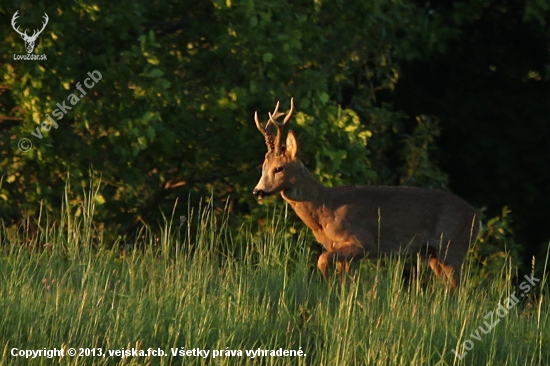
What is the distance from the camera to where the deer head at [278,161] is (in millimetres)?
9271

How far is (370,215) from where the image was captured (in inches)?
374

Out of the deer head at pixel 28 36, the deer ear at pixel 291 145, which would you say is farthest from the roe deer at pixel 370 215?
the deer head at pixel 28 36

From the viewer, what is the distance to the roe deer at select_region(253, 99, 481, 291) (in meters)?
9.35

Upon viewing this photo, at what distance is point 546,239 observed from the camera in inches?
583

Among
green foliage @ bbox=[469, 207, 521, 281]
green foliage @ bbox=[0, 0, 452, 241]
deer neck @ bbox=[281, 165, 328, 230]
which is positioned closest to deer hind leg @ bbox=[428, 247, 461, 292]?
deer neck @ bbox=[281, 165, 328, 230]

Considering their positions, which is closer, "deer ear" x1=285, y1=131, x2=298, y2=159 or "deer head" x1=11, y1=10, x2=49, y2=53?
"deer ear" x1=285, y1=131, x2=298, y2=159

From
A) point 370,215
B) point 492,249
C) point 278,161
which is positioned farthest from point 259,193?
point 492,249

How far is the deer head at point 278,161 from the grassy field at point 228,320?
109 cm

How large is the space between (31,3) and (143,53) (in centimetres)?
97

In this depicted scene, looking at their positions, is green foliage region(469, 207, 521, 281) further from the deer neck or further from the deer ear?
the deer ear

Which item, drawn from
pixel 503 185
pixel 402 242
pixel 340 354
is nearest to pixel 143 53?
pixel 402 242

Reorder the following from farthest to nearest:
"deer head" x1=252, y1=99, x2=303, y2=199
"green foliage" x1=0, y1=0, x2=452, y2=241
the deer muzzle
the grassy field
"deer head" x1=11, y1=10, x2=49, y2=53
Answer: "green foliage" x1=0, y1=0, x2=452, y2=241
"deer head" x1=11, y1=10, x2=49, y2=53
"deer head" x1=252, y1=99, x2=303, y2=199
the deer muzzle
the grassy field

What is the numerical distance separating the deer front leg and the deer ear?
0.76m

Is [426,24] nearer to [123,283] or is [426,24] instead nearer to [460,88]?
[460,88]
